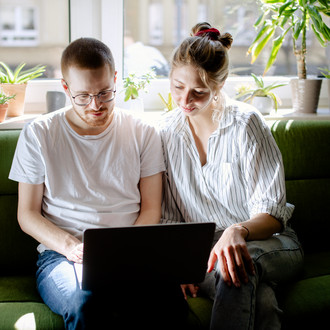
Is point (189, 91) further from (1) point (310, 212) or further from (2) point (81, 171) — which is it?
(1) point (310, 212)

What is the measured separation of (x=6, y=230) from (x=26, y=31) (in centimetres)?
101

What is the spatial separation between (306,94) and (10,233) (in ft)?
4.97

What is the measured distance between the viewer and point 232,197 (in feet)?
5.79

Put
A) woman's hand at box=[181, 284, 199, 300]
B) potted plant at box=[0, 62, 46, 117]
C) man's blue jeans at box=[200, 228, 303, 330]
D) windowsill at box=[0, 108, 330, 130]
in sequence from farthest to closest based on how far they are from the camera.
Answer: potted plant at box=[0, 62, 46, 117], windowsill at box=[0, 108, 330, 130], woman's hand at box=[181, 284, 199, 300], man's blue jeans at box=[200, 228, 303, 330]

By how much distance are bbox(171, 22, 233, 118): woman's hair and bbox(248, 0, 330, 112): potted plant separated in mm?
740

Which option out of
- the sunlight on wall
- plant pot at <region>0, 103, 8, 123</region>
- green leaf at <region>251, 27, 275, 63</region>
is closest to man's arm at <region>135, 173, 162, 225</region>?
the sunlight on wall

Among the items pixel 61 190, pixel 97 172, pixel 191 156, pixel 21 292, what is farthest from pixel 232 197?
pixel 21 292

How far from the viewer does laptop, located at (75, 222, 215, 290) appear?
1.29m

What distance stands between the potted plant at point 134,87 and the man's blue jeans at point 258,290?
933 millimetres

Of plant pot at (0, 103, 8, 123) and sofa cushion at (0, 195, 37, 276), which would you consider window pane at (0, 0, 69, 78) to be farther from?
sofa cushion at (0, 195, 37, 276)

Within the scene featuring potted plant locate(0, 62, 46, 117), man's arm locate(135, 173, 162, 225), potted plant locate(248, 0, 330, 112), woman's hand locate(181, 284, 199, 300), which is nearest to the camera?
woman's hand locate(181, 284, 199, 300)

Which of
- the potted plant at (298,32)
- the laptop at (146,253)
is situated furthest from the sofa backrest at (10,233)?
the potted plant at (298,32)

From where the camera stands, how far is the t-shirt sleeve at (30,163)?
5.54 feet

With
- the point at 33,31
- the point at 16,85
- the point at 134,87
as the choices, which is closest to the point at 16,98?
the point at 16,85
